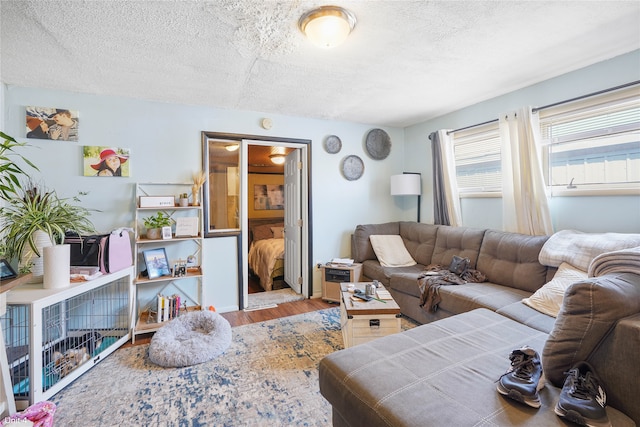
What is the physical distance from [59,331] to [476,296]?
11.7ft

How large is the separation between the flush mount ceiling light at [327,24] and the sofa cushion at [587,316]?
1741 millimetres

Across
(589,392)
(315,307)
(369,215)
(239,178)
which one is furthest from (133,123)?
(589,392)

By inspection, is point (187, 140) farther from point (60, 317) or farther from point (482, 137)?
point (482, 137)

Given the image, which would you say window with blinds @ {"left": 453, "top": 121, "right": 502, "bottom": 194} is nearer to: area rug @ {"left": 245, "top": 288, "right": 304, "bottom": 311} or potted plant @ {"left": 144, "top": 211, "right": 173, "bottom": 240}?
area rug @ {"left": 245, "top": 288, "right": 304, "bottom": 311}

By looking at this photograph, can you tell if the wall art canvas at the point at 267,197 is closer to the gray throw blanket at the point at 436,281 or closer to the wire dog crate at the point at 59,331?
the wire dog crate at the point at 59,331

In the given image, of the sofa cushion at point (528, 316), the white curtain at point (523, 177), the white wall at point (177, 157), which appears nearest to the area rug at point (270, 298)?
the white wall at point (177, 157)

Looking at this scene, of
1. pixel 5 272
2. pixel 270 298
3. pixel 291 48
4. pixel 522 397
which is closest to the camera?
pixel 522 397

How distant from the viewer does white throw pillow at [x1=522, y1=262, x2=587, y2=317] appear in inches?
77.9

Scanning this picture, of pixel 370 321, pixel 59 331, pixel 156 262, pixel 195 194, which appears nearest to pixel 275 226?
pixel 195 194

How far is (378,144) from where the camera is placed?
4172mm

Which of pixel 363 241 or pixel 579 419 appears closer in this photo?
pixel 579 419

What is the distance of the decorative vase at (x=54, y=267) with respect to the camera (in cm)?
200

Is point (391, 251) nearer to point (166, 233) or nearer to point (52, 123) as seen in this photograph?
point (166, 233)

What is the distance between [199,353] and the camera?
7.39 ft
